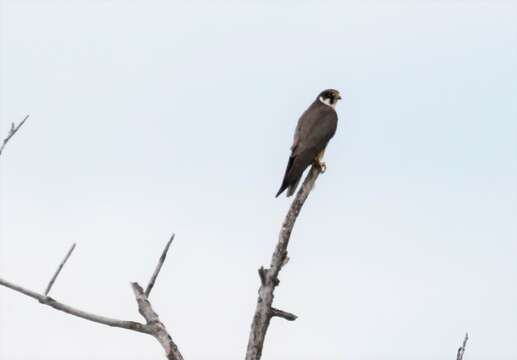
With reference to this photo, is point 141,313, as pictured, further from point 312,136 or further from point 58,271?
point 312,136

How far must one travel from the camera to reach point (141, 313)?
7.34m

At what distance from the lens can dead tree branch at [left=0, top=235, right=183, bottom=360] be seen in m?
7.00

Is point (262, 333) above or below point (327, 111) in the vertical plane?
below

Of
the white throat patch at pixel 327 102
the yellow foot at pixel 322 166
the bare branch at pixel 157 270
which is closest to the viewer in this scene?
the bare branch at pixel 157 270

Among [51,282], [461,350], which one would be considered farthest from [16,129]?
[461,350]

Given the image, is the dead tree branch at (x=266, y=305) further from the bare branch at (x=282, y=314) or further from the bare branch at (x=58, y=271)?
the bare branch at (x=58, y=271)

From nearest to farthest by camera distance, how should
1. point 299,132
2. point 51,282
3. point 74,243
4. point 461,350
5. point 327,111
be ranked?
point 461,350 < point 74,243 < point 51,282 < point 299,132 < point 327,111

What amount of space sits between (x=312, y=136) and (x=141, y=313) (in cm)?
437

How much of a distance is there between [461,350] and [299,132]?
5.66 m

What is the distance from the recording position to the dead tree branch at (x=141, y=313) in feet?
23.0

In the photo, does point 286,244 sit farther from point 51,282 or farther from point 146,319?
point 51,282

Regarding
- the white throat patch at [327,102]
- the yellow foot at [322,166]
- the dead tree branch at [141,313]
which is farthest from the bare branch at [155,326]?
the white throat patch at [327,102]

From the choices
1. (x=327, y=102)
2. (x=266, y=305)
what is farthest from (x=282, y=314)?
(x=327, y=102)

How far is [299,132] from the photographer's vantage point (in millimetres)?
11352
